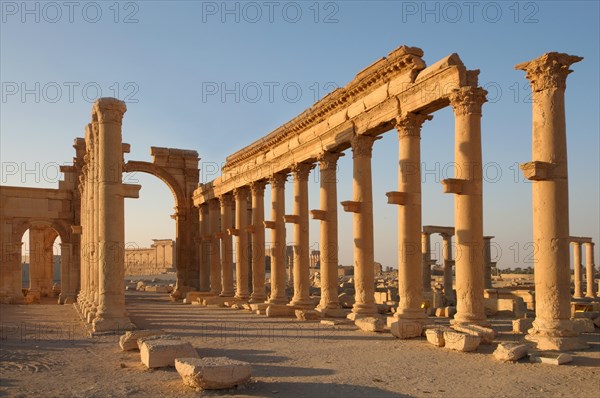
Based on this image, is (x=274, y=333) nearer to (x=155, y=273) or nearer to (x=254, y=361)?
(x=254, y=361)

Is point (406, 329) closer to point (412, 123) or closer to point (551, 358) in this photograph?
point (551, 358)

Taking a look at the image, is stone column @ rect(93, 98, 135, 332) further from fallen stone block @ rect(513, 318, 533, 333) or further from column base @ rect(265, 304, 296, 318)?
fallen stone block @ rect(513, 318, 533, 333)

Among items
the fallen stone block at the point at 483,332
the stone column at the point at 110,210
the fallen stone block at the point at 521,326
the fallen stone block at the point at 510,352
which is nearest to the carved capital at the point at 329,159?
the stone column at the point at 110,210

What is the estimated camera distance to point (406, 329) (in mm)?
17422

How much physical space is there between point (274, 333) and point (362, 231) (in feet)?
16.8

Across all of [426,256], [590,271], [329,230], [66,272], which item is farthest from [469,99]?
[590,271]

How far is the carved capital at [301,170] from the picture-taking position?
26859 millimetres

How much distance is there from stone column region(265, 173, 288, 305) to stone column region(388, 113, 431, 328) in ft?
35.2

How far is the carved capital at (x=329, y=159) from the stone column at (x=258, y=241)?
7.48 meters

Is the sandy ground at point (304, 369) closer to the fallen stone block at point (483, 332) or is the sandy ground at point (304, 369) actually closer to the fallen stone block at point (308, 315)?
the fallen stone block at point (483, 332)

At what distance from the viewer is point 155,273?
278 feet

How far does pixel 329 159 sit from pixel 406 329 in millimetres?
8931

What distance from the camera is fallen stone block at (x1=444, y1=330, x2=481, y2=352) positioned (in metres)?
14.5

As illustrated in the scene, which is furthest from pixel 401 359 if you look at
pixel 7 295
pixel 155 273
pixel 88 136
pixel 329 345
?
pixel 155 273
